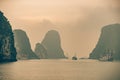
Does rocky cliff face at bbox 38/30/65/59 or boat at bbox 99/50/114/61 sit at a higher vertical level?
rocky cliff face at bbox 38/30/65/59

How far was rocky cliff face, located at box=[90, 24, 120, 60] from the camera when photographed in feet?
13.2

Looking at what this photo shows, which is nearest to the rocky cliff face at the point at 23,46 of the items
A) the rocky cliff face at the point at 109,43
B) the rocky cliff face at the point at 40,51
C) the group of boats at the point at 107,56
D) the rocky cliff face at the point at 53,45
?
the rocky cliff face at the point at 40,51

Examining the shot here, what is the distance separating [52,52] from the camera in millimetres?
4113

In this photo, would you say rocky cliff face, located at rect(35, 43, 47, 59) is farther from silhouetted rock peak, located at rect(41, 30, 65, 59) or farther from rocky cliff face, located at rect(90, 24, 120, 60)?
rocky cliff face, located at rect(90, 24, 120, 60)

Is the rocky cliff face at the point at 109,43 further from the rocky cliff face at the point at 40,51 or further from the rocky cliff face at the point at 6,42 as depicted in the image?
the rocky cliff face at the point at 6,42

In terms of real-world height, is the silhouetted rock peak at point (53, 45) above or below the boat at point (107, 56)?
above


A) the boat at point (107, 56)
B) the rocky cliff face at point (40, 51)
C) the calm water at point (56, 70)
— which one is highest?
the rocky cliff face at point (40, 51)

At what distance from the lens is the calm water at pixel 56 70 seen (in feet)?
12.9

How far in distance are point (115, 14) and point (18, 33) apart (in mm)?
1413

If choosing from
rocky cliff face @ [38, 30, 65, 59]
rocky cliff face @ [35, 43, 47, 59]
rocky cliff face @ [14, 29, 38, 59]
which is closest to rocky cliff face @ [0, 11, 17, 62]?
rocky cliff face @ [14, 29, 38, 59]

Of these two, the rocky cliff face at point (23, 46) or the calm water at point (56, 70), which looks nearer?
the calm water at point (56, 70)

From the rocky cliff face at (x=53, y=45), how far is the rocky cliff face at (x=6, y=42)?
0.46 metres

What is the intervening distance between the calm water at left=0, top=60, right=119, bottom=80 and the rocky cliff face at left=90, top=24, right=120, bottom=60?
14 centimetres

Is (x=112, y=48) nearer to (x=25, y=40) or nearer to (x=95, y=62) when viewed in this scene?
(x=95, y=62)
